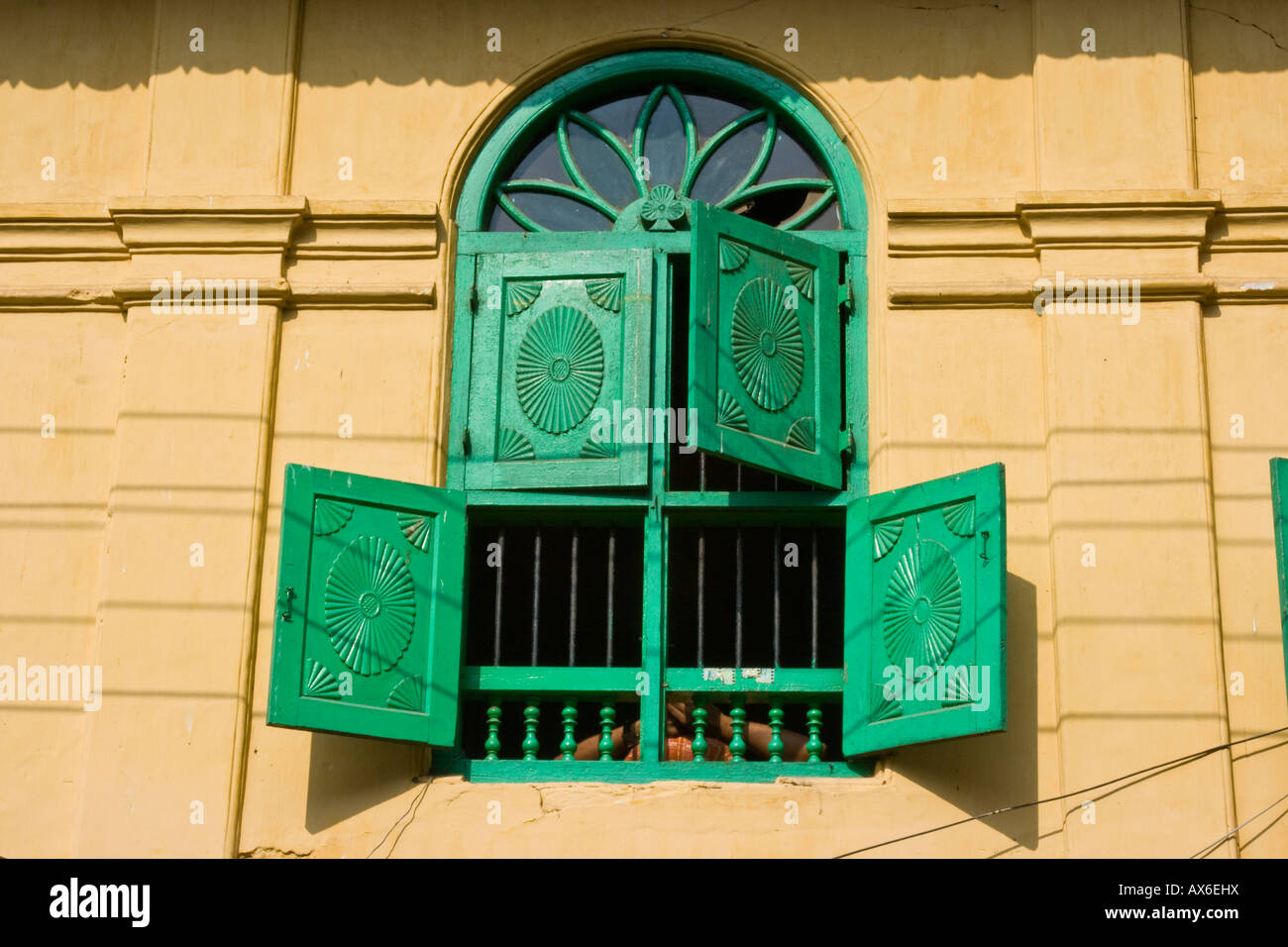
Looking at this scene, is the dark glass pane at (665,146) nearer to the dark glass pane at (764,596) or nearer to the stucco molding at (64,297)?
the dark glass pane at (764,596)

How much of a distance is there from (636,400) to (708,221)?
754mm

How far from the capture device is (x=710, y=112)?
361 inches

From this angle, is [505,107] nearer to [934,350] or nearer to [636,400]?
[636,400]

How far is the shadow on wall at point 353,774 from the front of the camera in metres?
8.01

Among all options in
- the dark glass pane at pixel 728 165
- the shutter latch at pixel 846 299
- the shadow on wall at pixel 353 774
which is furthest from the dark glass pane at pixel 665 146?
the shadow on wall at pixel 353 774

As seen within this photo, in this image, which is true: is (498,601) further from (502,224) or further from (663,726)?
(502,224)

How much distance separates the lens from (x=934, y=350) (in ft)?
28.0

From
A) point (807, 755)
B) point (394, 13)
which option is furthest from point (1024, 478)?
point (394, 13)

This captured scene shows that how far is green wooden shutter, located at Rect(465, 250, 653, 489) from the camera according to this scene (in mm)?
8398

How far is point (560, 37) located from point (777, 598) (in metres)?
2.66

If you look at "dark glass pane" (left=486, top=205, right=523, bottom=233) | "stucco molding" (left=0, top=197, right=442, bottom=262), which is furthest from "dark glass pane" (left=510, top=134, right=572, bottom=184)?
"stucco molding" (left=0, top=197, right=442, bottom=262)

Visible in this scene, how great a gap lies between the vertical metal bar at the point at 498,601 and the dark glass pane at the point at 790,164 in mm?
1925

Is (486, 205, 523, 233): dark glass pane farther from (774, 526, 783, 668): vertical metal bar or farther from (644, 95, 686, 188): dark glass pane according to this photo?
(774, 526, 783, 668): vertical metal bar

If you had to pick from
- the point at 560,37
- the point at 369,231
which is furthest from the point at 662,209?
the point at 369,231
